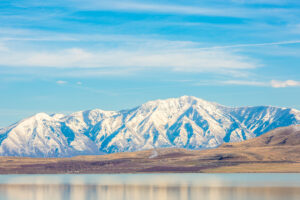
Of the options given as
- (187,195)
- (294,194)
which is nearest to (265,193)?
(294,194)

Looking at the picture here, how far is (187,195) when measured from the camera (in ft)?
472

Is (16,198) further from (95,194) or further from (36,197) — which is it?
Result: (95,194)

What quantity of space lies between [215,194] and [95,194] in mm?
35221

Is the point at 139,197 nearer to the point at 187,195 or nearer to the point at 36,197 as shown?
the point at 187,195

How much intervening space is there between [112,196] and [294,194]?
48623mm

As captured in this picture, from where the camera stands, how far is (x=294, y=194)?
135375 mm

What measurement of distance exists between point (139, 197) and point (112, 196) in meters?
8.74

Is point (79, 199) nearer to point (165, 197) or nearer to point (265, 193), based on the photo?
point (165, 197)

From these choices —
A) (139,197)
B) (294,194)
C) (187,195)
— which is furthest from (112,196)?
(294,194)

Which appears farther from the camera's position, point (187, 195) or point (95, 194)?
point (95, 194)

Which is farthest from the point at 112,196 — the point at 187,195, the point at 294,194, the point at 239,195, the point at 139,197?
the point at 294,194

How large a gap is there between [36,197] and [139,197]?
2954 centimetres

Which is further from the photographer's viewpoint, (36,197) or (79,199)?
(36,197)

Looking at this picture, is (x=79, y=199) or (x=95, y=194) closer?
(x=79, y=199)
